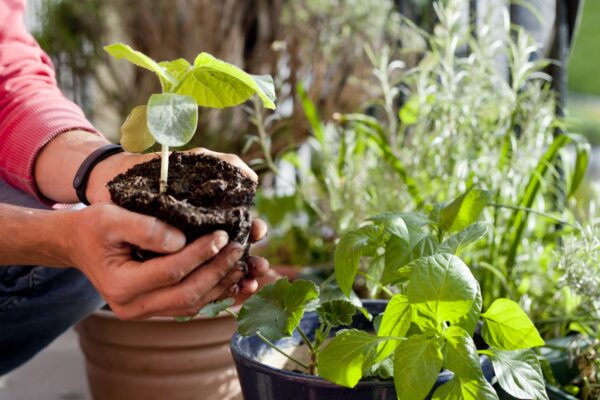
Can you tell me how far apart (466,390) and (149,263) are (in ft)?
1.18

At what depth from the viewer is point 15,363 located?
1.31 metres

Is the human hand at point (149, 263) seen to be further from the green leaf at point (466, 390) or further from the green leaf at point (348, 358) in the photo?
the green leaf at point (466, 390)

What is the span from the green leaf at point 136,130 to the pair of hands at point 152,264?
3.6 inches

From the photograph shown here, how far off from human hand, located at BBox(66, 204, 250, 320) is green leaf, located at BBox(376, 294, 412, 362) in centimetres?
17

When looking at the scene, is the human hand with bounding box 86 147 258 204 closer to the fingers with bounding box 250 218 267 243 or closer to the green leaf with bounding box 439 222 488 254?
the fingers with bounding box 250 218 267 243

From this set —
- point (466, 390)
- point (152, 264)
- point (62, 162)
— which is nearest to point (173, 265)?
point (152, 264)

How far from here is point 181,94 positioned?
799mm

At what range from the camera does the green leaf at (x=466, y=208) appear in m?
0.93

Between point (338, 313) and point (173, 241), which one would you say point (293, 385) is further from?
point (173, 241)

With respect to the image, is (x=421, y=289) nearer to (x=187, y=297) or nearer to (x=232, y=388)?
(x=187, y=297)

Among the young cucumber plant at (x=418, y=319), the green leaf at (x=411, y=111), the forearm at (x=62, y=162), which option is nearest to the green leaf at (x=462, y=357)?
the young cucumber plant at (x=418, y=319)

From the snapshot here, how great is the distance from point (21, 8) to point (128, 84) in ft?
3.78

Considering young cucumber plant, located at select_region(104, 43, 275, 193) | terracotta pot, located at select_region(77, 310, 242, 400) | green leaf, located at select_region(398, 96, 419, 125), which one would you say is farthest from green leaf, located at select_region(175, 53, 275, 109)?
green leaf, located at select_region(398, 96, 419, 125)

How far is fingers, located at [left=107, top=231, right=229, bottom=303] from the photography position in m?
0.73
